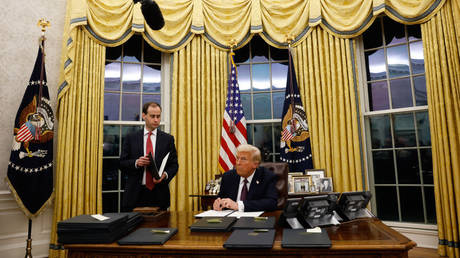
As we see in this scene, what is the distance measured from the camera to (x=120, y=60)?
4.07 m

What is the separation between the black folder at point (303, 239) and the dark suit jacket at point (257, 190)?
57 cm

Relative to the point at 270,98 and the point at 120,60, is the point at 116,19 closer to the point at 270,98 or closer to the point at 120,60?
the point at 120,60

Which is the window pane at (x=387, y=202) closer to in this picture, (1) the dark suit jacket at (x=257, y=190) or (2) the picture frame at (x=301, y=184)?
(2) the picture frame at (x=301, y=184)

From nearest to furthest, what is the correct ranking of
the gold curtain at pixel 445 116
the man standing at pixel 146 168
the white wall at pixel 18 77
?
the man standing at pixel 146 168 < the gold curtain at pixel 445 116 < the white wall at pixel 18 77

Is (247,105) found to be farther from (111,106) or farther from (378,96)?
(111,106)

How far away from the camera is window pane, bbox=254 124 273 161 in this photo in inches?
159

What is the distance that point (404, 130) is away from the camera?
3535mm

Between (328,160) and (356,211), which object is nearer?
(356,211)

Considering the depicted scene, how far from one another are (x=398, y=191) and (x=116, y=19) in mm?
3957

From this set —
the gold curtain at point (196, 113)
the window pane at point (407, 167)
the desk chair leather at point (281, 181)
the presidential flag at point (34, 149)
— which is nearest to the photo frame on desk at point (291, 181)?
the gold curtain at point (196, 113)

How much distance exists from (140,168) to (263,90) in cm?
241

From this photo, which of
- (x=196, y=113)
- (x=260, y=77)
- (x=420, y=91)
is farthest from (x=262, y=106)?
(x=420, y=91)

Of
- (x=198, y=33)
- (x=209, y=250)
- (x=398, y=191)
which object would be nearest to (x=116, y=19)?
(x=198, y=33)

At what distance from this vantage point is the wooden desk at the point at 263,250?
1032 mm
